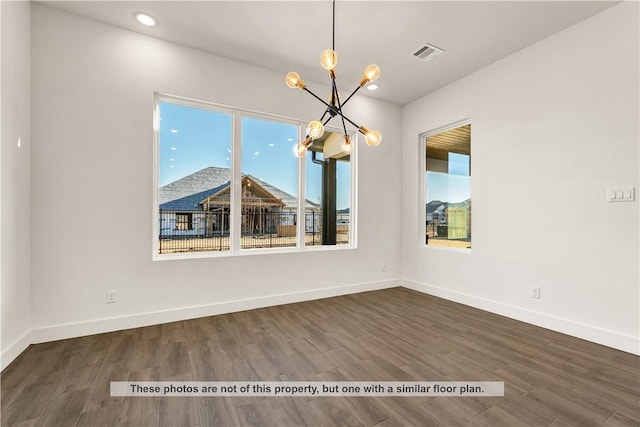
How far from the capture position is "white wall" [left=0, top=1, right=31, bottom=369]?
87.0 inches

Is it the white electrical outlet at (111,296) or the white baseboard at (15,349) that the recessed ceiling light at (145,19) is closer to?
the white electrical outlet at (111,296)

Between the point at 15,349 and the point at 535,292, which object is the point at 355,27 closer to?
the point at 535,292

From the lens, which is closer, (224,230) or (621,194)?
(621,194)

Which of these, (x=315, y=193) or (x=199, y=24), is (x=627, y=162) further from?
(x=199, y=24)

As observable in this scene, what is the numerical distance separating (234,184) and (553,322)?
3874mm

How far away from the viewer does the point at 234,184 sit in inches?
143

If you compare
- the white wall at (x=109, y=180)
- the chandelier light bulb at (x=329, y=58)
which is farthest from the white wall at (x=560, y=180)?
the white wall at (x=109, y=180)

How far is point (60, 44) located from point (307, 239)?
3374 millimetres

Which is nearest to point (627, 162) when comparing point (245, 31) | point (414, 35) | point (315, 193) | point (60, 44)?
point (414, 35)

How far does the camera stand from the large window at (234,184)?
334 centimetres

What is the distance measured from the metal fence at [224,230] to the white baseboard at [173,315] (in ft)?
2.23

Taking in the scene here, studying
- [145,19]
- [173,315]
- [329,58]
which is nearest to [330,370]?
[173,315]

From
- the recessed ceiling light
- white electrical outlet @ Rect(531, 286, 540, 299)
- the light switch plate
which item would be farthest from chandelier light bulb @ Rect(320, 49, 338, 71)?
white electrical outlet @ Rect(531, 286, 540, 299)

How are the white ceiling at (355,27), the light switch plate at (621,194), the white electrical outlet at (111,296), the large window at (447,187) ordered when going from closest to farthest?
the light switch plate at (621,194), the white ceiling at (355,27), the white electrical outlet at (111,296), the large window at (447,187)
